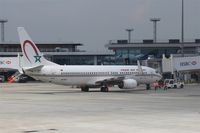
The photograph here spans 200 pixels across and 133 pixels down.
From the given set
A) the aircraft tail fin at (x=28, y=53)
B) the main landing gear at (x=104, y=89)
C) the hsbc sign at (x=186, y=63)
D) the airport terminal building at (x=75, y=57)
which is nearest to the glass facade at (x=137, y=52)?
the airport terminal building at (x=75, y=57)

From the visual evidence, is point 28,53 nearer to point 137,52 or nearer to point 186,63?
point 186,63

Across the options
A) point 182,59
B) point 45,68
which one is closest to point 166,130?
point 45,68

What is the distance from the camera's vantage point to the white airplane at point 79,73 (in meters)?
61.8

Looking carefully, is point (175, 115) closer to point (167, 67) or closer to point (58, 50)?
point (167, 67)

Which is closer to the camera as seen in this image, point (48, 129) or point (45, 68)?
point (48, 129)

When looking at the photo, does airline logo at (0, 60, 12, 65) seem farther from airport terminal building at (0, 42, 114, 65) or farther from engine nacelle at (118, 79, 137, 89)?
engine nacelle at (118, 79, 137, 89)

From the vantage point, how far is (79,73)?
64.7 meters

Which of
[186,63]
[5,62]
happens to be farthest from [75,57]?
[186,63]

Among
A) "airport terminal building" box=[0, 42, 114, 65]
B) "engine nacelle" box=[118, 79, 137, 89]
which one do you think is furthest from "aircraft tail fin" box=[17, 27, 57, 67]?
"airport terminal building" box=[0, 42, 114, 65]

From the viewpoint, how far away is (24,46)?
62.3 metres

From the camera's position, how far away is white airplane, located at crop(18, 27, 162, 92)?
6181 cm

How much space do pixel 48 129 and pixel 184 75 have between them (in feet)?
299

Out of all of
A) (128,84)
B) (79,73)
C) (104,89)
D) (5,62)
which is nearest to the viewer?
(128,84)

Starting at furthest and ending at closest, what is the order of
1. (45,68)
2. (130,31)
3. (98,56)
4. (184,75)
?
(130,31)
(98,56)
(184,75)
(45,68)
